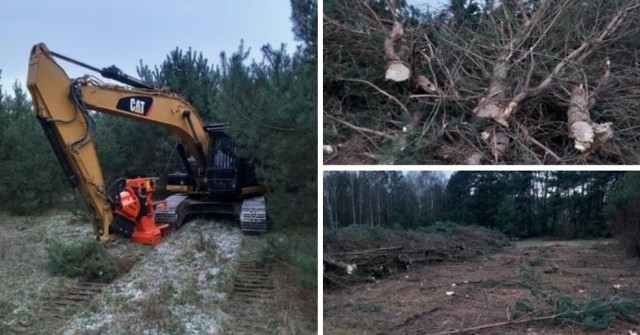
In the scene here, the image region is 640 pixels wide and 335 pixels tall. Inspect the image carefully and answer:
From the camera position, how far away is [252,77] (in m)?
5.22

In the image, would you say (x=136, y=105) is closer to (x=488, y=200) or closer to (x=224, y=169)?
(x=224, y=169)

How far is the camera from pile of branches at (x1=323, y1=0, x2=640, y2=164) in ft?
8.07

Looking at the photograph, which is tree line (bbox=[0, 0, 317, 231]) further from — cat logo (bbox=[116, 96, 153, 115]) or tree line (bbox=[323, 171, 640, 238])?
tree line (bbox=[323, 171, 640, 238])

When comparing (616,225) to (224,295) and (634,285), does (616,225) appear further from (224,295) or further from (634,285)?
(224,295)

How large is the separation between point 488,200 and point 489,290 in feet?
2.93

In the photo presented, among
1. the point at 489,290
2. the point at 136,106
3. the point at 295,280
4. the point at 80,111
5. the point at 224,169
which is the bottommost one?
the point at 295,280

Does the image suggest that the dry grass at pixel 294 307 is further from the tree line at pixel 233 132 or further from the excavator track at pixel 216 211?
the excavator track at pixel 216 211

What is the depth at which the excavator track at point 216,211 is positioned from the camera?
685 cm

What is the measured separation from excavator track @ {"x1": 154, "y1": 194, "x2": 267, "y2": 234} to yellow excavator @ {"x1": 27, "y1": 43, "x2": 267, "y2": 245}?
0.03 ft

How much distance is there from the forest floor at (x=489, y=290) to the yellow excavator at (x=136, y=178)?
3.96 m

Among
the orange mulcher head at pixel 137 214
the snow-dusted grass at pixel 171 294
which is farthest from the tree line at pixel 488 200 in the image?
the orange mulcher head at pixel 137 214

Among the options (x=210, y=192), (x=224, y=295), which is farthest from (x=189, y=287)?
(x=210, y=192)

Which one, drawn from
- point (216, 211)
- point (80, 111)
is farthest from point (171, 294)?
point (216, 211)

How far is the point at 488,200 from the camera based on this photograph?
92.0 inches
